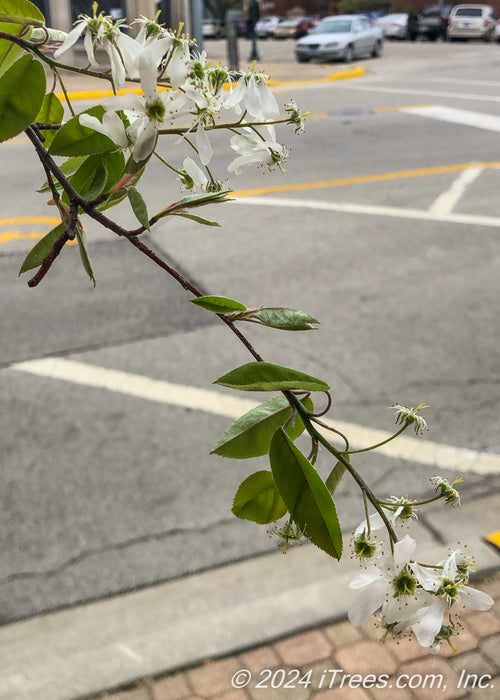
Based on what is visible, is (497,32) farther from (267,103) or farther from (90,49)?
(90,49)

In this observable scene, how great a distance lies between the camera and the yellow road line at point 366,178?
948cm

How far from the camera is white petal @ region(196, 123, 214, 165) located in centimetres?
81

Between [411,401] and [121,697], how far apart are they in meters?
2.65

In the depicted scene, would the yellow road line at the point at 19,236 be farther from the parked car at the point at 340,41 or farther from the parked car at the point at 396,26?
the parked car at the point at 396,26

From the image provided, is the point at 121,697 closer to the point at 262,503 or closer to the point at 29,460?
the point at 29,460

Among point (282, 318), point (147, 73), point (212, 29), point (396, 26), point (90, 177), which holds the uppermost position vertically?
point (147, 73)

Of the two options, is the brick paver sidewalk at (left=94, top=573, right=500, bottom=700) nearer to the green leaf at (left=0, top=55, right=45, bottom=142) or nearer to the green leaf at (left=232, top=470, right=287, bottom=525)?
the green leaf at (left=232, top=470, right=287, bottom=525)

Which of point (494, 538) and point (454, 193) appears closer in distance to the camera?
point (494, 538)

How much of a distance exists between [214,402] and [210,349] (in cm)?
73

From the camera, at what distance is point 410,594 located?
80cm

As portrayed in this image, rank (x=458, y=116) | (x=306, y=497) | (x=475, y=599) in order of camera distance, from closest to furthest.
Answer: (x=306, y=497) → (x=475, y=599) → (x=458, y=116)

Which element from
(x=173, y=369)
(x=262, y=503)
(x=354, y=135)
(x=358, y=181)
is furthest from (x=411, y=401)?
(x=354, y=135)

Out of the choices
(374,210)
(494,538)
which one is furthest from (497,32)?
(494,538)

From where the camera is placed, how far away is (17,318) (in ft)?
20.6
